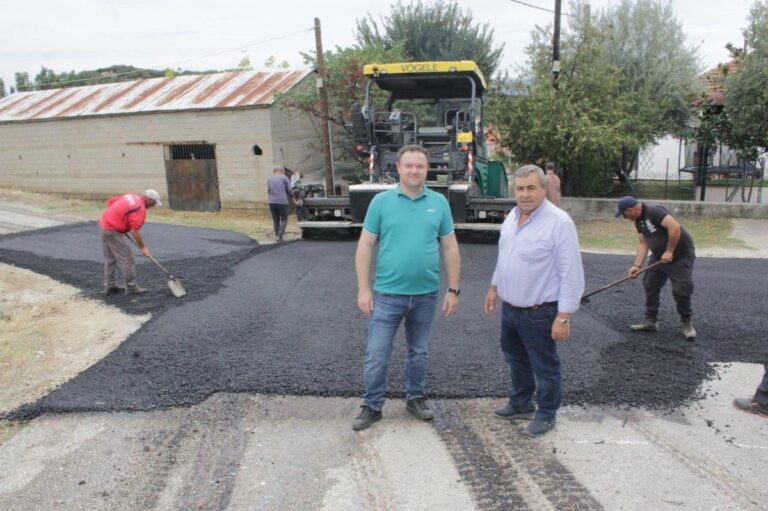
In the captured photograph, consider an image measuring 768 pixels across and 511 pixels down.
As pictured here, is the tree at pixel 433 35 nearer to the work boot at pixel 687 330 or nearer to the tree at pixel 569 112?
the tree at pixel 569 112

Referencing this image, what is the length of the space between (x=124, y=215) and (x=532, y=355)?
17.2 feet

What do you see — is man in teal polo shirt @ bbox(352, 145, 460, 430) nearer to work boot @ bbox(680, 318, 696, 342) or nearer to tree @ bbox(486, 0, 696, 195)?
work boot @ bbox(680, 318, 696, 342)

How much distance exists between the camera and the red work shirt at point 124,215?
7004 mm

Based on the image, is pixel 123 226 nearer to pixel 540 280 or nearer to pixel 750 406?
pixel 540 280

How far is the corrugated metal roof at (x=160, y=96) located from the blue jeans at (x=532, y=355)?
13596 mm

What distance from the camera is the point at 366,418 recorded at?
378 cm

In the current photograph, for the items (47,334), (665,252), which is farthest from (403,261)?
(47,334)

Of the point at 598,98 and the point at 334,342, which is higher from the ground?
the point at 598,98

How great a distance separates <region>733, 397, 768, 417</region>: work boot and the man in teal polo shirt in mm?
2022

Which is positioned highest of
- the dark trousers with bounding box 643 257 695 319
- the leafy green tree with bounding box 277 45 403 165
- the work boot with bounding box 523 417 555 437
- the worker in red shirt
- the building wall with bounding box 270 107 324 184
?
the leafy green tree with bounding box 277 45 403 165

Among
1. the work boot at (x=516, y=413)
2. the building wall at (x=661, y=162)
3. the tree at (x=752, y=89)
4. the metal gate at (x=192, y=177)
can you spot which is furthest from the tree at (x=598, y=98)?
the work boot at (x=516, y=413)

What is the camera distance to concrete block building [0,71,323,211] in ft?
54.7

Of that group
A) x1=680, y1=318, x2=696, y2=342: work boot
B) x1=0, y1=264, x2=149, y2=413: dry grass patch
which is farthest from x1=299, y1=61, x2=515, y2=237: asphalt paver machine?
x1=680, y1=318, x2=696, y2=342: work boot

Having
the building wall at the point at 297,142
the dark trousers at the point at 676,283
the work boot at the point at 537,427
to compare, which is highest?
the building wall at the point at 297,142
